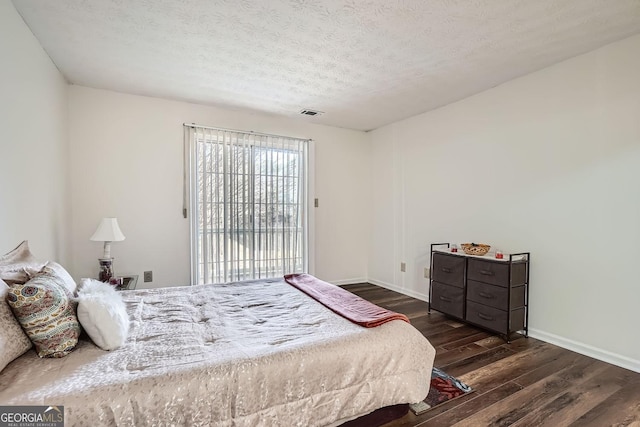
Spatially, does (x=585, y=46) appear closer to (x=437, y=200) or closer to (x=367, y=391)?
(x=437, y=200)

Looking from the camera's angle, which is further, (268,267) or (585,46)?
(268,267)

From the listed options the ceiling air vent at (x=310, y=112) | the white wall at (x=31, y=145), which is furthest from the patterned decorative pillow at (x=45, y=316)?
the ceiling air vent at (x=310, y=112)

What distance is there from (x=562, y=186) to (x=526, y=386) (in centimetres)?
171

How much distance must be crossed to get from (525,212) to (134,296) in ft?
11.5

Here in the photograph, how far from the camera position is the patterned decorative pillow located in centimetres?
127

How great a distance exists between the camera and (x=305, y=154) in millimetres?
4379

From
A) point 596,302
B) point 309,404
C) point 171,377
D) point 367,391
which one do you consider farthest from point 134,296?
point 596,302

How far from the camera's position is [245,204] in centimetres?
395

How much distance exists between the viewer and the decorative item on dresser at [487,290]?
8.91 ft

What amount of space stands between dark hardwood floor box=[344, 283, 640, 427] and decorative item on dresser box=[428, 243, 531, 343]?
165 millimetres

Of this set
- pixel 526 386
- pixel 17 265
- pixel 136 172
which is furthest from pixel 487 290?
pixel 136 172

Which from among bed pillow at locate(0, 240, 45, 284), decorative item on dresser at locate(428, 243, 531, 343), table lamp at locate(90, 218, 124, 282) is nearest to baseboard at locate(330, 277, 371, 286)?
decorative item on dresser at locate(428, 243, 531, 343)

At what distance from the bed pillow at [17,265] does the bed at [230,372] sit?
413mm

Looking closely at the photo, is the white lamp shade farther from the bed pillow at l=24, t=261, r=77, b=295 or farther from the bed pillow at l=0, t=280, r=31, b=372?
the bed pillow at l=0, t=280, r=31, b=372
